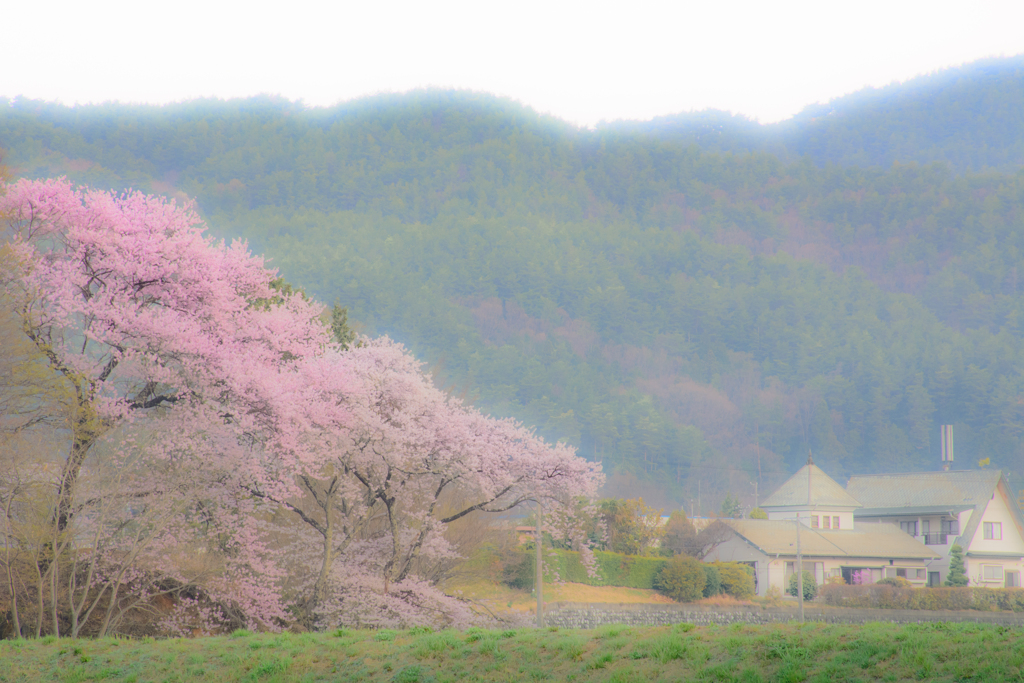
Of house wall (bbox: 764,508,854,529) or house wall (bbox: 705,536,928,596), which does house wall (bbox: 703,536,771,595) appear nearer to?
house wall (bbox: 705,536,928,596)

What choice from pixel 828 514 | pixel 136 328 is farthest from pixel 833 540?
pixel 136 328

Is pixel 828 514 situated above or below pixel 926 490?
below

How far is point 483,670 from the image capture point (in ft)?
41.1

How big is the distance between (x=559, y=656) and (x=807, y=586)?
4495cm

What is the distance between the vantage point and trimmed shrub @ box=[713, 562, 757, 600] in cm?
5259

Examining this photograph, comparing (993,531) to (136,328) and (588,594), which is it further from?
(136,328)

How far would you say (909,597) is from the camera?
164ft

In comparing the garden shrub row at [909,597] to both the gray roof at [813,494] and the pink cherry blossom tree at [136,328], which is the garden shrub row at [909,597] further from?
the pink cherry blossom tree at [136,328]

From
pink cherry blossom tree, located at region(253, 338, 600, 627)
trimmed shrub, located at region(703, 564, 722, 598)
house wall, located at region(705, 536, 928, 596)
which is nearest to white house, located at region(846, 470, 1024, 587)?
house wall, located at region(705, 536, 928, 596)

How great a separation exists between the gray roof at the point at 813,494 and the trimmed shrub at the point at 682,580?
13.6 meters

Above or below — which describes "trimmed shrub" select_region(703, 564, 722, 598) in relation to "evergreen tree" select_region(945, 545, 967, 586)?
below

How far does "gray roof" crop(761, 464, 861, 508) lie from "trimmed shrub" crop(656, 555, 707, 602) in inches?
534

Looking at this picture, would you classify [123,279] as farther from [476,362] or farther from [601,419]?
[476,362]

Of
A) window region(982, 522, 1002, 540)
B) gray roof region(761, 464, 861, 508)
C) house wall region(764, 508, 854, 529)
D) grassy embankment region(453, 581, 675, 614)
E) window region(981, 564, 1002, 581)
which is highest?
gray roof region(761, 464, 861, 508)
